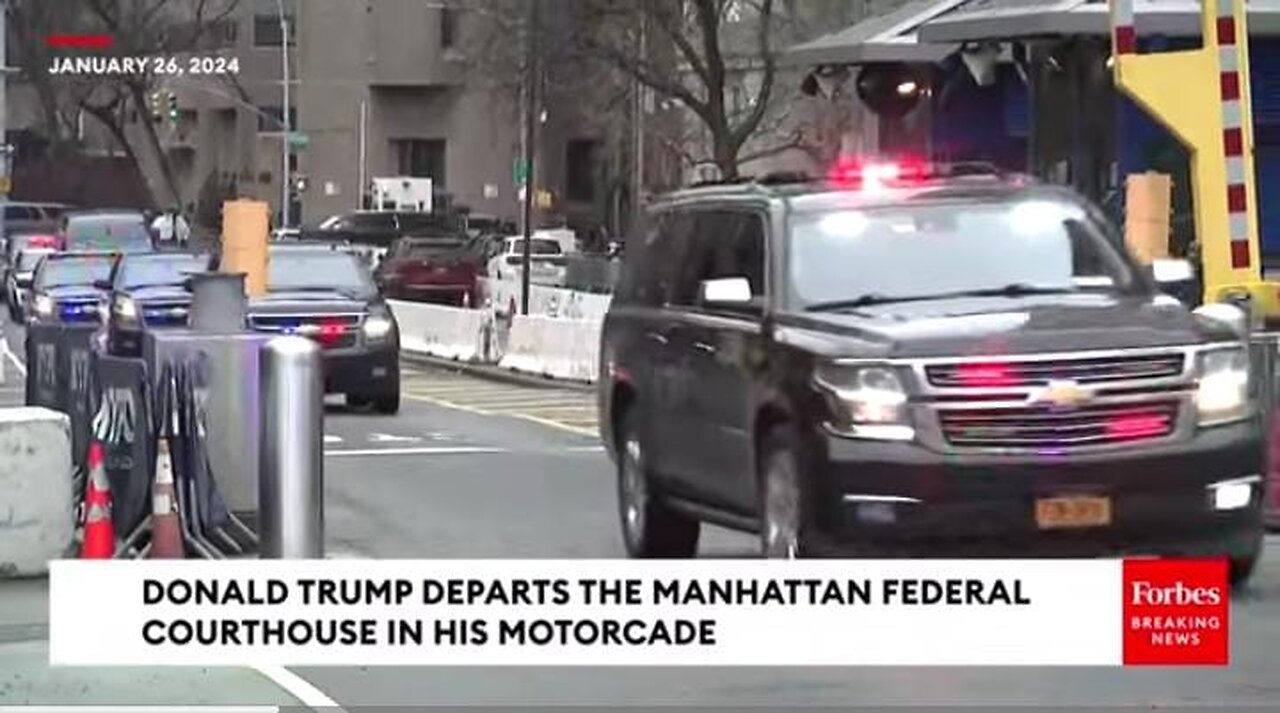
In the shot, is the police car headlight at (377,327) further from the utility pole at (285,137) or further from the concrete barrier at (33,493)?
the utility pole at (285,137)

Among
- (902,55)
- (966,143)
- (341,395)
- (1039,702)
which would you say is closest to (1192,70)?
(1039,702)

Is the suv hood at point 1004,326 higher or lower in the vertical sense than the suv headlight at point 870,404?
higher

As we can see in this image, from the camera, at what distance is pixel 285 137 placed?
8656 cm

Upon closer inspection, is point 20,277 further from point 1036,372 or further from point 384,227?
point 1036,372

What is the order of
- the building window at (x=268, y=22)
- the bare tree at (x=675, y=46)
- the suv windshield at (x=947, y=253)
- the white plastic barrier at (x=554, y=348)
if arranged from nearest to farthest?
1. the suv windshield at (x=947, y=253)
2. the white plastic barrier at (x=554, y=348)
3. the bare tree at (x=675, y=46)
4. the building window at (x=268, y=22)

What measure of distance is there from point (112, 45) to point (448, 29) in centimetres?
1109

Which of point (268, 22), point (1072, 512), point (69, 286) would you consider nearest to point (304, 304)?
point (69, 286)

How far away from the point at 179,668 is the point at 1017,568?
10.6 ft

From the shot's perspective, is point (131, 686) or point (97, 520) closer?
point (131, 686)

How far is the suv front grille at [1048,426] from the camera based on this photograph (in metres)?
10.8

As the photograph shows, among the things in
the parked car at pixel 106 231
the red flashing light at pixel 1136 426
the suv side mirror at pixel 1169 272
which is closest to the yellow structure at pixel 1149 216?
the suv side mirror at pixel 1169 272

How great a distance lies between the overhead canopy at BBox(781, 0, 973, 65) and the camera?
3522cm

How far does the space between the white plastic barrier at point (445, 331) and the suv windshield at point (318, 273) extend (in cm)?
935

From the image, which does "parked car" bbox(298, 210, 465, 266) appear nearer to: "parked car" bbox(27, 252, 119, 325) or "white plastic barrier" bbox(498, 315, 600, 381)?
"parked car" bbox(27, 252, 119, 325)
